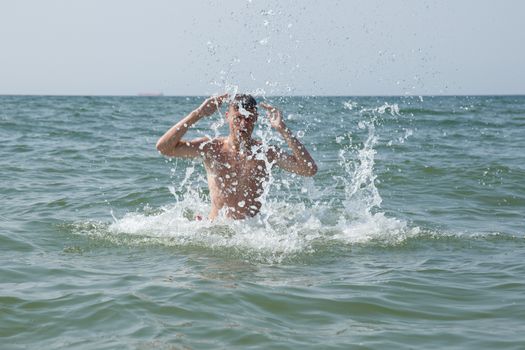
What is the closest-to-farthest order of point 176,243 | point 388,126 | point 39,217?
point 176,243 < point 39,217 < point 388,126

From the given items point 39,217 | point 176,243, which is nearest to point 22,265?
point 176,243

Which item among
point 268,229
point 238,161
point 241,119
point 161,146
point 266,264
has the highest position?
point 241,119

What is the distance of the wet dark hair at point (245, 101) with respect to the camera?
6379 millimetres

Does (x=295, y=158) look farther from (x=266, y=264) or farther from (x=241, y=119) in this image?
(x=266, y=264)

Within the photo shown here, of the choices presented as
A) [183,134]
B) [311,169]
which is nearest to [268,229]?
[311,169]

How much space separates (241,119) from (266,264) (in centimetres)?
144

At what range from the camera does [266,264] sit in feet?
19.1

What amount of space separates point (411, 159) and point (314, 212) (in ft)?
18.1

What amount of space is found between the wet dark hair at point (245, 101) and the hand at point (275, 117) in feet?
0.28

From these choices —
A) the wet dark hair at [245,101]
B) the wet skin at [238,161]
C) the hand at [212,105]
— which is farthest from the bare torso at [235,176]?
the hand at [212,105]

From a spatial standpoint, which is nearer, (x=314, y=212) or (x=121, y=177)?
(x=314, y=212)

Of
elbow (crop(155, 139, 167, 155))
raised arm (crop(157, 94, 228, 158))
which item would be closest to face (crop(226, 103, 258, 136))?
raised arm (crop(157, 94, 228, 158))

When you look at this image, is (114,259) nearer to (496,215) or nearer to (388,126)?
(496,215)

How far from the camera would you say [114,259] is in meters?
6.02
